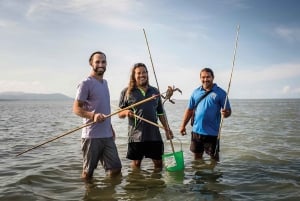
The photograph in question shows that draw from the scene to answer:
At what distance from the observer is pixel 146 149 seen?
22.7 ft

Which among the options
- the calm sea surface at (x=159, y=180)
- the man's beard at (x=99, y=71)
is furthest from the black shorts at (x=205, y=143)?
the man's beard at (x=99, y=71)

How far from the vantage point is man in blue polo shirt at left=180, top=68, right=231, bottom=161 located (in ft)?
24.9

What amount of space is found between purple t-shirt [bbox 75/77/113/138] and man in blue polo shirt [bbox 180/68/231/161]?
2.63 m

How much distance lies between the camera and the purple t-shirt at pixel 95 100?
563 cm

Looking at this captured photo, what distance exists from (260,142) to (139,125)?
8.47 metres

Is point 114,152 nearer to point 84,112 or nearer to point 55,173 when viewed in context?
point 84,112

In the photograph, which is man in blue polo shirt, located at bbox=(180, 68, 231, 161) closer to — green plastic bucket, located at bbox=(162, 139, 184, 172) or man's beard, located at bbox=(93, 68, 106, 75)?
green plastic bucket, located at bbox=(162, 139, 184, 172)

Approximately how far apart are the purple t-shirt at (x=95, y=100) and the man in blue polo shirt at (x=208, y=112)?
263cm

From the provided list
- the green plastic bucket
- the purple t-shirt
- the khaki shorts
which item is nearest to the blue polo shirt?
the green plastic bucket

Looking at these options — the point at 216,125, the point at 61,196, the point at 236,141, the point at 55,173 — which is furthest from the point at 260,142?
the point at 61,196

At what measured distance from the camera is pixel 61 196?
20.2 ft

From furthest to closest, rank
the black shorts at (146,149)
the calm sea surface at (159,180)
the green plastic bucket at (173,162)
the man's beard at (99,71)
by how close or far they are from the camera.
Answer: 1. the green plastic bucket at (173,162)
2. the black shorts at (146,149)
3. the calm sea surface at (159,180)
4. the man's beard at (99,71)


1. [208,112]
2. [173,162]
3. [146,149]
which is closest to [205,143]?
[208,112]

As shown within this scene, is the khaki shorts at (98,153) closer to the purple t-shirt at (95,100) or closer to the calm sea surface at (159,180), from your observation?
the purple t-shirt at (95,100)
